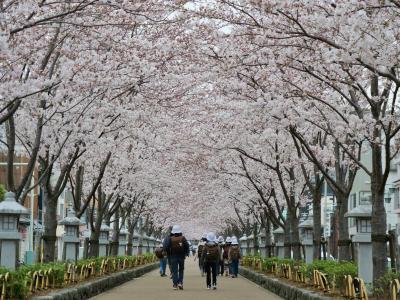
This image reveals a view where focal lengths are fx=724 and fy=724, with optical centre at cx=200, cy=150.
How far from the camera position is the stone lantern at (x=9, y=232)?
13.3 m

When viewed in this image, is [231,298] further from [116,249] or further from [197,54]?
[116,249]

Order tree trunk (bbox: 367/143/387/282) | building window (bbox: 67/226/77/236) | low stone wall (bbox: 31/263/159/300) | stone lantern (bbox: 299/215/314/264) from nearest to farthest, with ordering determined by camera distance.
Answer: tree trunk (bbox: 367/143/387/282), low stone wall (bbox: 31/263/159/300), building window (bbox: 67/226/77/236), stone lantern (bbox: 299/215/314/264)

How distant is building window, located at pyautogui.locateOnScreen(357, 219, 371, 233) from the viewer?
45.4 ft

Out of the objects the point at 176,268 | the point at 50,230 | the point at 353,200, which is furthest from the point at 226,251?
the point at 353,200

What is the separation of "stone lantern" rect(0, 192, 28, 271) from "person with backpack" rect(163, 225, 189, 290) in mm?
7358

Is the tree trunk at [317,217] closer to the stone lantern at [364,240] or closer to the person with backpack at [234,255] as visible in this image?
the stone lantern at [364,240]

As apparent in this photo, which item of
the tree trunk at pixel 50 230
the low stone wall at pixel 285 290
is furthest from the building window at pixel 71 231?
the low stone wall at pixel 285 290

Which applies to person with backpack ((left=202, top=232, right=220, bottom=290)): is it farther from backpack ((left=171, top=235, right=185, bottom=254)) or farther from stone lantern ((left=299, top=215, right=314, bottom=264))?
stone lantern ((left=299, top=215, right=314, bottom=264))

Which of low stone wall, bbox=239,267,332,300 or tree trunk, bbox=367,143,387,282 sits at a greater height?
tree trunk, bbox=367,143,387,282

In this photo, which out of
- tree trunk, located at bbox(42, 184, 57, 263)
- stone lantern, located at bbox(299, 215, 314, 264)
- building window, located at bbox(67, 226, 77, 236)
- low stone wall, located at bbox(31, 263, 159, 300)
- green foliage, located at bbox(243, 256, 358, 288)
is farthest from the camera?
stone lantern, located at bbox(299, 215, 314, 264)

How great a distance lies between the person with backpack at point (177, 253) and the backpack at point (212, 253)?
30.5 inches

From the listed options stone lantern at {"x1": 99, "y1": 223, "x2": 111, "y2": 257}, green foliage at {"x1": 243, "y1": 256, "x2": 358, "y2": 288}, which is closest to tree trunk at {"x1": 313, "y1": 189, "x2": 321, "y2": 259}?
green foliage at {"x1": 243, "y1": 256, "x2": 358, "y2": 288}

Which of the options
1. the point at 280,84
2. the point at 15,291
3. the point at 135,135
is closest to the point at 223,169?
the point at 135,135

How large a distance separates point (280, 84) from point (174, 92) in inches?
252
